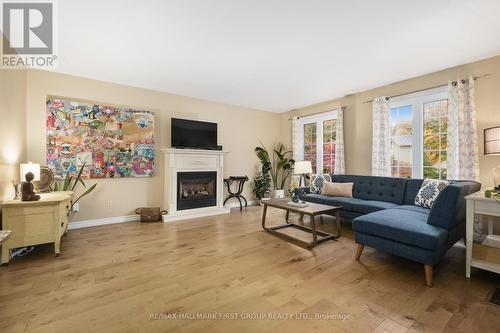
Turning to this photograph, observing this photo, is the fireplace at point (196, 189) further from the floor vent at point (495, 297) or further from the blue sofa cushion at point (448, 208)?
the floor vent at point (495, 297)

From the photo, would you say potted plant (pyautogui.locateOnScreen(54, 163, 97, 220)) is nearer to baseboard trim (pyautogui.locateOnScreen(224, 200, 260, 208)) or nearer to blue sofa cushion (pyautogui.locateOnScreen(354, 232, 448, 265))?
baseboard trim (pyautogui.locateOnScreen(224, 200, 260, 208))

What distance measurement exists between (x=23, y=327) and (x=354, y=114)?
5.35 meters

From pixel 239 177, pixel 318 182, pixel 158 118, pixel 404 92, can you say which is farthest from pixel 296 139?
pixel 158 118

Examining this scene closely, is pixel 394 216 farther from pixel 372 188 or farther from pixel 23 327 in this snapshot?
pixel 23 327

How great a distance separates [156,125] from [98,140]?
3.42ft

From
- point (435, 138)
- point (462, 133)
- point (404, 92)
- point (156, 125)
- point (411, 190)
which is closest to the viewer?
point (462, 133)

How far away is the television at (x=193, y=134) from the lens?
4.41 metres

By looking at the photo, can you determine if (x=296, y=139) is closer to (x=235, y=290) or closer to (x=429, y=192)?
(x=429, y=192)

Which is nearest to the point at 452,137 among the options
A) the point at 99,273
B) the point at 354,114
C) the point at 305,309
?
the point at 354,114

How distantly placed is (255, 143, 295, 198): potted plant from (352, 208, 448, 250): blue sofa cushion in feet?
11.0

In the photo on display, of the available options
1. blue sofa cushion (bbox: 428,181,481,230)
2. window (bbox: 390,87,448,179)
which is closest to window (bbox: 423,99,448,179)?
window (bbox: 390,87,448,179)

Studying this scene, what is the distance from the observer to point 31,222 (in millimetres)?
2477

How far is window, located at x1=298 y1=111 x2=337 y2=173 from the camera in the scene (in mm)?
5153

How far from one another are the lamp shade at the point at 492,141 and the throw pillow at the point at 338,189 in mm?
1868
